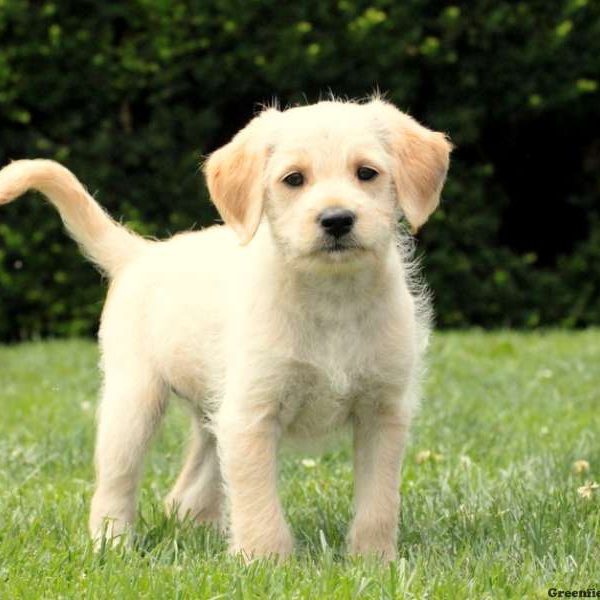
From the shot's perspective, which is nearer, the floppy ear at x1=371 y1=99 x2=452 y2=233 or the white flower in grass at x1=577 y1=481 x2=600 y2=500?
the floppy ear at x1=371 y1=99 x2=452 y2=233

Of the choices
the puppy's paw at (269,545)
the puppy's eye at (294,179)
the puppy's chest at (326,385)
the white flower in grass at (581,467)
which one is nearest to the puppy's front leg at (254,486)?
the puppy's paw at (269,545)

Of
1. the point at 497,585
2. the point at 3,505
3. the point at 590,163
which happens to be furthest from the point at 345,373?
the point at 590,163

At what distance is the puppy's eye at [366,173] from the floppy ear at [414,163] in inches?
3.9

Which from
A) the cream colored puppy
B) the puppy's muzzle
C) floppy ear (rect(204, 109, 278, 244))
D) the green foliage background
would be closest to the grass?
the cream colored puppy

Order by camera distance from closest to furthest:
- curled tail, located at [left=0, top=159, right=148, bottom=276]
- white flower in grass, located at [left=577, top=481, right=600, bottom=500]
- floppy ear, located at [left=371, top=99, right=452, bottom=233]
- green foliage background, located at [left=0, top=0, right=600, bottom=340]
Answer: floppy ear, located at [left=371, top=99, right=452, bottom=233] → white flower in grass, located at [left=577, top=481, right=600, bottom=500] → curled tail, located at [left=0, top=159, right=148, bottom=276] → green foliage background, located at [left=0, top=0, right=600, bottom=340]

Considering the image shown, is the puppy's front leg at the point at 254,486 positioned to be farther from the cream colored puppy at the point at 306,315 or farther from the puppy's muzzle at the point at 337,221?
the puppy's muzzle at the point at 337,221

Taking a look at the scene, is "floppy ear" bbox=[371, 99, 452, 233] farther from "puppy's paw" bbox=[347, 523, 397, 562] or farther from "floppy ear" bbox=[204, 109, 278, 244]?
"puppy's paw" bbox=[347, 523, 397, 562]

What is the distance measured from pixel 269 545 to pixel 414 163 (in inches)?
52.7

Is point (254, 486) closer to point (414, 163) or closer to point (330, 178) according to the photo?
point (330, 178)

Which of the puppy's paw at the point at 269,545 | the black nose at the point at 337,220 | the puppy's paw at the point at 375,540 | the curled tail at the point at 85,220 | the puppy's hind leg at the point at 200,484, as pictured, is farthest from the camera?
the puppy's hind leg at the point at 200,484

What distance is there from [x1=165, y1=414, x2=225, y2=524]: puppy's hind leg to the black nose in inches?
53.9

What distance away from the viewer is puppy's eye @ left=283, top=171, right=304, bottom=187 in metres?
4.07

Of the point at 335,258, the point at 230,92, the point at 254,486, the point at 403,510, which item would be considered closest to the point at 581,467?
the point at 403,510

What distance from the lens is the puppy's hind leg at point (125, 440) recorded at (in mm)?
4582
